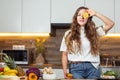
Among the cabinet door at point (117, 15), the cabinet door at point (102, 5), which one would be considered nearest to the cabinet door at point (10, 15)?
the cabinet door at point (102, 5)

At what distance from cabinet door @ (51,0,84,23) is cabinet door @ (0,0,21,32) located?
1.74ft

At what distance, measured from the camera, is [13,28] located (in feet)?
14.4

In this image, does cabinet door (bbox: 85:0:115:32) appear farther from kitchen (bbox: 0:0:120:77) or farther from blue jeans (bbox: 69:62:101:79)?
blue jeans (bbox: 69:62:101:79)

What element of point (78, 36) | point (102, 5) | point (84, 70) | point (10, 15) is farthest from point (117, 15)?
point (84, 70)

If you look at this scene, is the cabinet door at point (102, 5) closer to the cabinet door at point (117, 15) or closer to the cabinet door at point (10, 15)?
the cabinet door at point (117, 15)

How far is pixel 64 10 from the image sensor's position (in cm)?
438

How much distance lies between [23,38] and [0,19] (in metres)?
0.54

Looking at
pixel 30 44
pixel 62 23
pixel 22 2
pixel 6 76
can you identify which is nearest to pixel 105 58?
pixel 62 23

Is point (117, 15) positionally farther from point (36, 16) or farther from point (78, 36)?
point (78, 36)

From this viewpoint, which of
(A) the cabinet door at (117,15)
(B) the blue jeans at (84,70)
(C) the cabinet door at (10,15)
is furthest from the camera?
(C) the cabinet door at (10,15)

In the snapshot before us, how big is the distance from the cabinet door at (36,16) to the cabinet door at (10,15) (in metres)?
0.09

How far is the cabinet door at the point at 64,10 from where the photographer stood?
4363 millimetres

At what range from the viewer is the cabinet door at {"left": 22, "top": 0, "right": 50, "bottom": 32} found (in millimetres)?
4371

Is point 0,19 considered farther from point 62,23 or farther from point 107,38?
point 107,38
